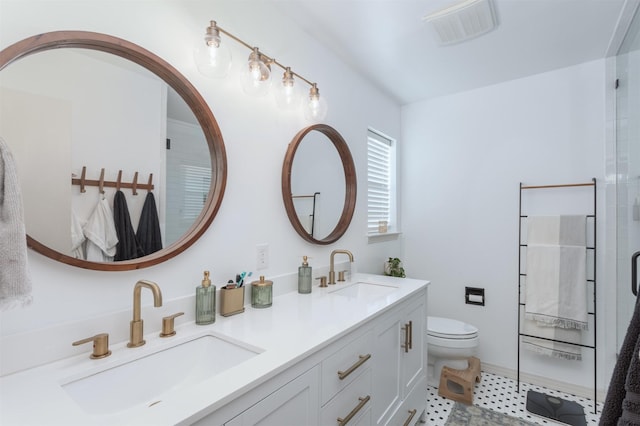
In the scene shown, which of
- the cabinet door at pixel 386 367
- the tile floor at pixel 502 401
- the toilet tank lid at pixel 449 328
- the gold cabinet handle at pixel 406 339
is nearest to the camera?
the cabinet door at pixel 386 367

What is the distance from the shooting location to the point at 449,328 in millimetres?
2232

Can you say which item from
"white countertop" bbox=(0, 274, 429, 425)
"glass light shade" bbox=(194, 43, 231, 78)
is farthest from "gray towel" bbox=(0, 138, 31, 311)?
"glass light shade" bbox=(194, 43, 231, 78)

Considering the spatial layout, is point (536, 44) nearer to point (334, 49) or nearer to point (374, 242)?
point (334, 49)

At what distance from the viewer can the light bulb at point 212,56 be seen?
1179 millimetres

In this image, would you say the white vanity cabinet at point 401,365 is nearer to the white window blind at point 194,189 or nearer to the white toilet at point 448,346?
the white toilet at point 448,346

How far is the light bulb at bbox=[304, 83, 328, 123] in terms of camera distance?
1685mm

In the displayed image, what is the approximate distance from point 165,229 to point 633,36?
2.54 meters

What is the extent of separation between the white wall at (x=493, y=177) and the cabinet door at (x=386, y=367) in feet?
4.36

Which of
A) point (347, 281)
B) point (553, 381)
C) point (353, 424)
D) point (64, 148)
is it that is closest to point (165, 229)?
point (64, 148)

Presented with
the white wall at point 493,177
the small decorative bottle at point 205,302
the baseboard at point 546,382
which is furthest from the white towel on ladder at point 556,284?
the small decorative bottle at point 205,302

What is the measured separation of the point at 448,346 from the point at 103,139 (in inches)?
87.7

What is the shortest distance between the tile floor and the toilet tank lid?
1.39 ft

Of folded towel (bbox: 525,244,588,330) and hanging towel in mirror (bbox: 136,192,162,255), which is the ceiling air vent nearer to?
folded towel (bbox: 525,244,588,330)

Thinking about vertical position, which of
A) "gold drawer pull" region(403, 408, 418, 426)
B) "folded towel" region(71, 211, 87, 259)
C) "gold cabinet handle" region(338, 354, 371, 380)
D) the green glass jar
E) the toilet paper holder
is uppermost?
"folded towel" region(71, 211, 87, 259)
